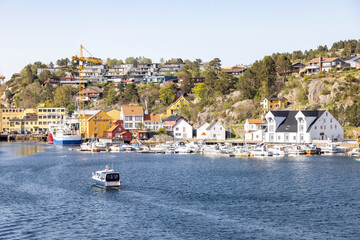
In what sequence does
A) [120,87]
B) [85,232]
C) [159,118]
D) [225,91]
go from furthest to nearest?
1. [120,87]
2. [225,91]
3. [159,118]
4. [85,232]

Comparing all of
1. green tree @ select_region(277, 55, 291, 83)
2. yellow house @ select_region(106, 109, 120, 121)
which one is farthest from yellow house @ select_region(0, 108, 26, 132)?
green tree @ select_region(277, 55, 291, 83)

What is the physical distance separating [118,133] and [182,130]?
53.4ft

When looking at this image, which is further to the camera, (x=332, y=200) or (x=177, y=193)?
(x=177, y=193)

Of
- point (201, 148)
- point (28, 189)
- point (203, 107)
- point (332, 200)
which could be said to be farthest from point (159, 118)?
point (332, 200)

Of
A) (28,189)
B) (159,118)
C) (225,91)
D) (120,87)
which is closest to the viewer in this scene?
(28,189)

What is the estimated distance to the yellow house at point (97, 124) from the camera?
12125cm

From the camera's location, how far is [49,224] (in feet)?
116

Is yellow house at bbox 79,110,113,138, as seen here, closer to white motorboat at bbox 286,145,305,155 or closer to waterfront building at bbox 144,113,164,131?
waterfront building at bbox 144,113,164,131

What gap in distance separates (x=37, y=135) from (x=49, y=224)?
111065 millimetres

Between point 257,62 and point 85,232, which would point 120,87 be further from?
point 85,232

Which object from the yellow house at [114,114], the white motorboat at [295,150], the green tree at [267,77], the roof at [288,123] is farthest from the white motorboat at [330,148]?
the yellow house at [114,114]

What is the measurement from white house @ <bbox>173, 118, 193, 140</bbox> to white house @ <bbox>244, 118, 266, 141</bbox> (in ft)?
48.9

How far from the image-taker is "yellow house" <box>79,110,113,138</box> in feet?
398

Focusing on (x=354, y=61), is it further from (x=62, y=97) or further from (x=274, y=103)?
(x=62, y=97)
